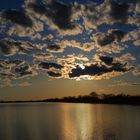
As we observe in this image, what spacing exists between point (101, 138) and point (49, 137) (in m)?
9.88

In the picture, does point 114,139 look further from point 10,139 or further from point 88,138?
point 10,139

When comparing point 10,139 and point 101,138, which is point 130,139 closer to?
point 101,138

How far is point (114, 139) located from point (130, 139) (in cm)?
286

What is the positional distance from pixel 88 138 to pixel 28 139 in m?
10.6

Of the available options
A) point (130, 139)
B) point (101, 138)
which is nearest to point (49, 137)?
point (101, 138)

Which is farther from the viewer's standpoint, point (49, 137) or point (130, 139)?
point (49, 137)

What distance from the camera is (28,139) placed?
179 feet

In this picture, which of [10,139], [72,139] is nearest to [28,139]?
[10,139]

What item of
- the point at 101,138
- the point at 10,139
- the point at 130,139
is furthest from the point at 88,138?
the point at 10,139

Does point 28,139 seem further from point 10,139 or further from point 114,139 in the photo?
point 114,139

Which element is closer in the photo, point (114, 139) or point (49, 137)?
point (114, 139)

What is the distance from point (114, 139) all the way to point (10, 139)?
60.4 feet

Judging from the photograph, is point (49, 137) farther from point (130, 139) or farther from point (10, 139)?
point (130, 139)

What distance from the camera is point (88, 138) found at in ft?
183
